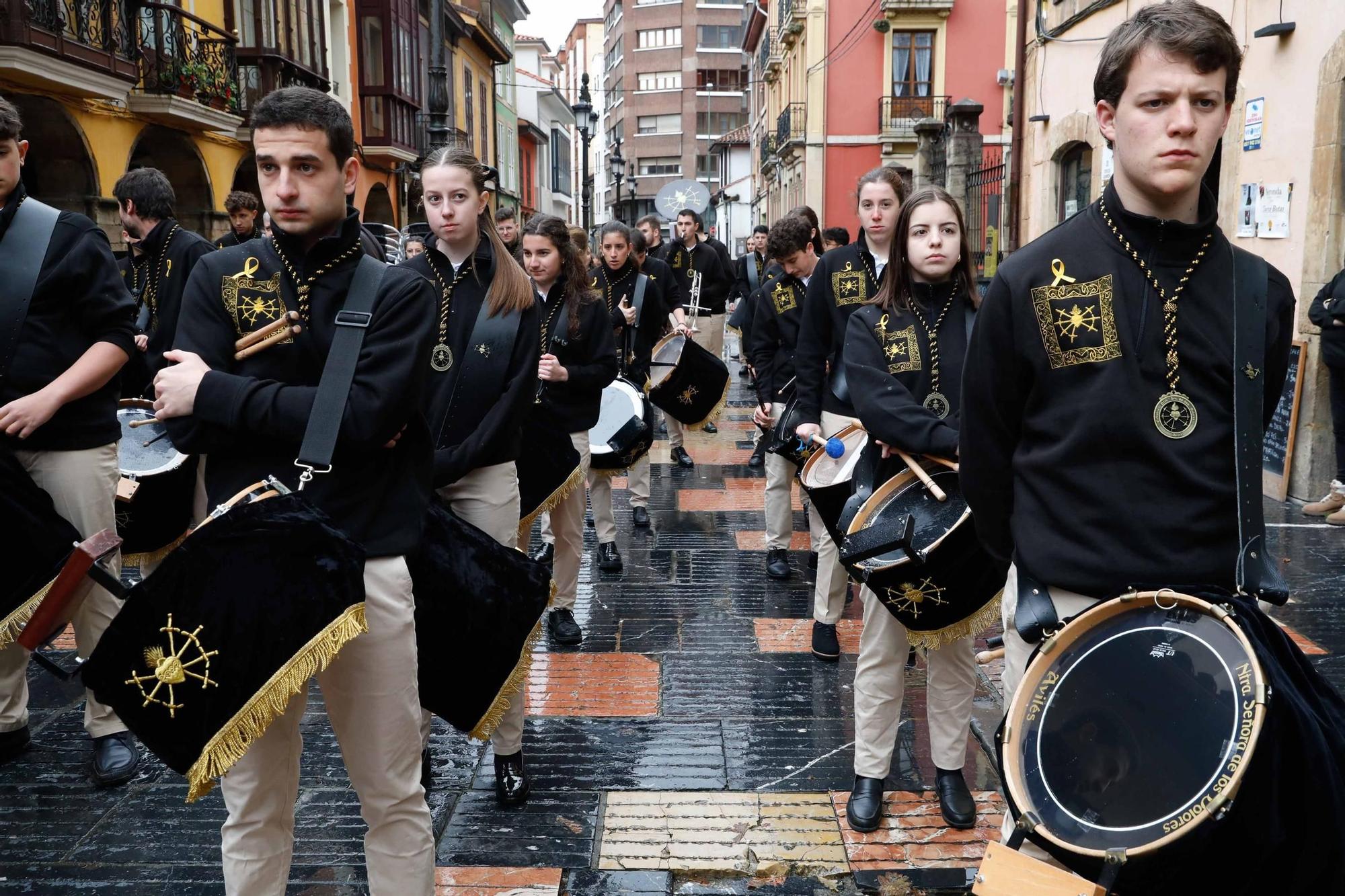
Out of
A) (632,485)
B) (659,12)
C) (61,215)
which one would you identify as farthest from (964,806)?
(659,12)

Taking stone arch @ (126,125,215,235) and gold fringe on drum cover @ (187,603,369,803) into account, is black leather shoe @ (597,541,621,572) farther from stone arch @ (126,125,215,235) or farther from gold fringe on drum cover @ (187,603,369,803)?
stone arch @ (126,125,215,235)

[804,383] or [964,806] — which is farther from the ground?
[804,383]

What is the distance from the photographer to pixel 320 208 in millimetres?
2783

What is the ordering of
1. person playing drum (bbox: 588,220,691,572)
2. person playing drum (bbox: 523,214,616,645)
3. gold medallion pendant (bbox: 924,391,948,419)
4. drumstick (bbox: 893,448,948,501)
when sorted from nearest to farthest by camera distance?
drumstick (bbox: 893,448,948,501)
gold medallion pendant (bbox: 924,391,948,419)
person playing drum (bbox: 523,214,616,645)
person playing drum (bbox: 588,220,691,572)

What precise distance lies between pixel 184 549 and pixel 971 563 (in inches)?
87.1

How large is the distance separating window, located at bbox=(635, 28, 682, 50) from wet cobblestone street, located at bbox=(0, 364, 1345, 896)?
281 ft

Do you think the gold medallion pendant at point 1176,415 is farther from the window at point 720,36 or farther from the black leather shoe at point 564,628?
the window at point 720,36

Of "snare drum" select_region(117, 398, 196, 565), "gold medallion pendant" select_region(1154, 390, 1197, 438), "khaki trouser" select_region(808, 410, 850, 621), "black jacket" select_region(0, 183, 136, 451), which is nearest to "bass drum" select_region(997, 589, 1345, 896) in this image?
"gold medallion pendant" select_region(1154, 390, 1197, 438)

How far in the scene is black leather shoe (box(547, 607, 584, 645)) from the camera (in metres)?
5.86

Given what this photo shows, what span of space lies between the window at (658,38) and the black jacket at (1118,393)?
8841cm

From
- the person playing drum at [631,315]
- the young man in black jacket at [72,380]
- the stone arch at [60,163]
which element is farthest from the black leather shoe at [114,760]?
the stone arch at [60,163]

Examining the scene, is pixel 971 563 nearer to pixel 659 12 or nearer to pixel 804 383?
pixel 804 383

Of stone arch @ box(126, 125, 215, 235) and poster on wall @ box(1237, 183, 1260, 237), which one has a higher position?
stone arch @ box(126, 125, 215, 235)

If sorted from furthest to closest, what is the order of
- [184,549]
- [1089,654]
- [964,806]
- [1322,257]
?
1. [1322,257]
2. [964,806]
3. [184,549]
4. [1089,654]
